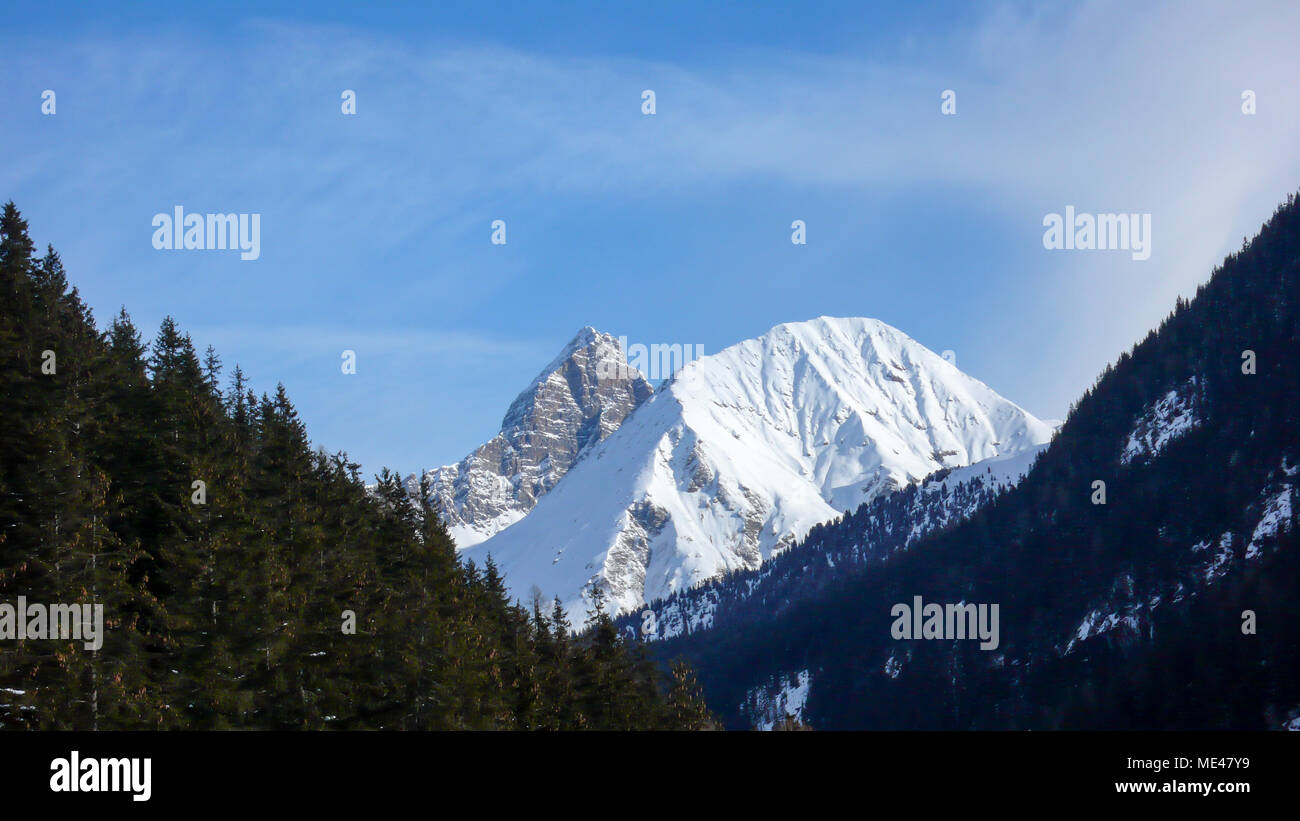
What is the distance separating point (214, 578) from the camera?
136 ft

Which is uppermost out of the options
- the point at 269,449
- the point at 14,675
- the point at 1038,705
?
the point at 269,449

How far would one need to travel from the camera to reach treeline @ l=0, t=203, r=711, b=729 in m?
37.2

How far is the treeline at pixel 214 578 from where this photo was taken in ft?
122

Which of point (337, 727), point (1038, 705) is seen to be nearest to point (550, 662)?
point (337, 727)

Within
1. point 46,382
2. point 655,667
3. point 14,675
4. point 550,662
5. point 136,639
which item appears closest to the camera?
point 14,675

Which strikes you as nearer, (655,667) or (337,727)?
(337,727)

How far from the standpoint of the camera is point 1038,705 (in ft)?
590

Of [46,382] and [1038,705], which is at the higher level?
[46,382]
